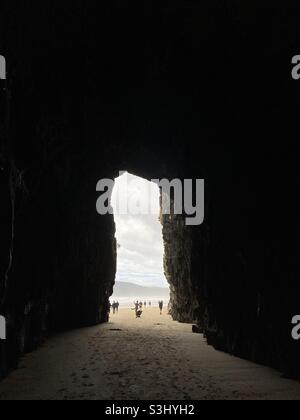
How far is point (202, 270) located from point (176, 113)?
831 centimetres

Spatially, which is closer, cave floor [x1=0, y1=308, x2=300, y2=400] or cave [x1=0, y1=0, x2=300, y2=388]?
cave floor [x1=0, y1=308, x2=300, y2=400]

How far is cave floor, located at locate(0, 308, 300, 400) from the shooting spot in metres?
8.32

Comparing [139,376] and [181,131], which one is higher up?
[181,131]

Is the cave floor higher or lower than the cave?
lower

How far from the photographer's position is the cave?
10023 millimetres

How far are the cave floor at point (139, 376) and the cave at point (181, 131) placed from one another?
32.1 inches

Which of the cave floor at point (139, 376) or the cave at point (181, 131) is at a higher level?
the cave at point (181, 131)

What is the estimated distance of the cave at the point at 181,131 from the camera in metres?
10.0

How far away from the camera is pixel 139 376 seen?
10109mm

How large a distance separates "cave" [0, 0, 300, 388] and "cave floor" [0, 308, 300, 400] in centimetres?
82

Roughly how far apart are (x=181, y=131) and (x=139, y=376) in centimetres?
1169

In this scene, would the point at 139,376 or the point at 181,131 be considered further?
the point at 181,131

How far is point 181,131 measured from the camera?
1755cm

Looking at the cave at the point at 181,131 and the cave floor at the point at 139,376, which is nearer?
the cave floor at the point at 139,376
